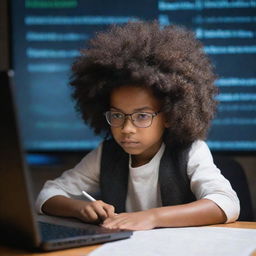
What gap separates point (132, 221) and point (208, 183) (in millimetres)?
308

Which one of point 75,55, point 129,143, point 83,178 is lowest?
point 83,178

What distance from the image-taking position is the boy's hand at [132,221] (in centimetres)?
123

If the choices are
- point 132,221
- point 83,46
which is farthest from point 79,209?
point 83,46

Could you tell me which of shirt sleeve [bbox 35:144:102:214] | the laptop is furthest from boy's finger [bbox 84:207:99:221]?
shirt sleeve [bbox 35:144:102:214]

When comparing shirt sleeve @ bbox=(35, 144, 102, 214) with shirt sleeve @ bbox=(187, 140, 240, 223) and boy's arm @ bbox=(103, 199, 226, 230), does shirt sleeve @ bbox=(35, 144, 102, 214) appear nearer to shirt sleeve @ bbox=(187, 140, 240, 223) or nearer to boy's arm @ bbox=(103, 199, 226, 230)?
shirt sleeve @ bbox=(187, 140, 240, 223)

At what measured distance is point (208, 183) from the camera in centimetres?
147

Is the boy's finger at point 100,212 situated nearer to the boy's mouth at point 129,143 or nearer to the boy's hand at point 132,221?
the boy's hand at point 132,221

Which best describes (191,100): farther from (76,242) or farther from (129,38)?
(76,242)

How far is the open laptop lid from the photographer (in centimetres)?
87

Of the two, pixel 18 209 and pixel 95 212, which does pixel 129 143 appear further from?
pixel 18 209

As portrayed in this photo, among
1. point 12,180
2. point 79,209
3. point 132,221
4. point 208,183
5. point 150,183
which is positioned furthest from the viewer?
point 150,183

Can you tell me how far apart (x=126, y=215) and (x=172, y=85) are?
0.42 metres

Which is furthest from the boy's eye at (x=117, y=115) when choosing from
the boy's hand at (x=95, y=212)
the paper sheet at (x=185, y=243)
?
the paper sheet at (x=185, y=243)

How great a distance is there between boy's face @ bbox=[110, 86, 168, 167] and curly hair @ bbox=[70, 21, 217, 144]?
22 mm
